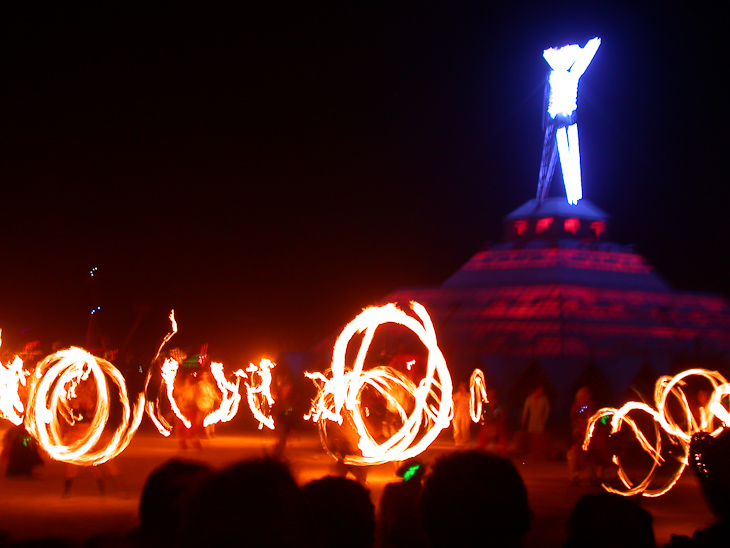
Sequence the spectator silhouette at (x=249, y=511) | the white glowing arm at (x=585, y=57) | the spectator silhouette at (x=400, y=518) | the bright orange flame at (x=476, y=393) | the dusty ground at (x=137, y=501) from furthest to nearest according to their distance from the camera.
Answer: the white glowing arm at (x=585, y=57) < the bright orange flame at (x=476, y=393) < the dusty ground at (x=137, y=501) < the spectator silhouette at (x=400, y=518) < the spectator silhouette at (x=249, y=511)

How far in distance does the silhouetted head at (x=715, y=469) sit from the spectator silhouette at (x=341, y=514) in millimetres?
1251

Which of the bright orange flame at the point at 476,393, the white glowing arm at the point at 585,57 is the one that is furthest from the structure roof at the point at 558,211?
the bright orange flame at the point at 476,393

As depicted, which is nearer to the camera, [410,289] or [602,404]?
[602,404]

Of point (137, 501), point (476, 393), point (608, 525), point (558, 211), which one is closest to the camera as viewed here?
point (608, 525)

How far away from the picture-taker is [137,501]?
11.0 meters

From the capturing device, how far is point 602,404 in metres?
25.2

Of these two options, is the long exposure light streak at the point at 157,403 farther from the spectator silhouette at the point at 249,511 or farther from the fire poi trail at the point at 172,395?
the spectator silhouette at the point at 249,511

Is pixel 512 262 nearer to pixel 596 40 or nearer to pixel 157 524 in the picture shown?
pixel 596 40

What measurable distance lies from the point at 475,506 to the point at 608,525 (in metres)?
0.57

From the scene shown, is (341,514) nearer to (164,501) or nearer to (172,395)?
(164,501)

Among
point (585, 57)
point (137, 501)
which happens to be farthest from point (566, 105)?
point (137, 501)

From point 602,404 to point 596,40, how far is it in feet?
50.5

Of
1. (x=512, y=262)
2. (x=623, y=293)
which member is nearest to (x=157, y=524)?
(x=623, y=293)

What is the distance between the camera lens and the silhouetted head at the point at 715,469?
3.17m
